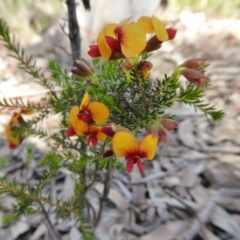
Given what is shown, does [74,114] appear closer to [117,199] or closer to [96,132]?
[96,132]

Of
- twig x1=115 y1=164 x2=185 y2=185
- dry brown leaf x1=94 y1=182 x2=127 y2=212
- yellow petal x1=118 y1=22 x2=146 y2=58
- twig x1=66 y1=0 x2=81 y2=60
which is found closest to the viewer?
yellow petal x1=118 y1=22 x2=146 y2=58

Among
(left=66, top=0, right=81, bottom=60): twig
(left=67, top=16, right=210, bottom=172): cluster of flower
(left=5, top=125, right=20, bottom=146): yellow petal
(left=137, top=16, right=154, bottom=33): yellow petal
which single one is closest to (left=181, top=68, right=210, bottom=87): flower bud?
(left=67, top=16, right=210, bottom=172): cluster of flower

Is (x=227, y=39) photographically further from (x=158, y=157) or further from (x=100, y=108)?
(x=100, y=108)

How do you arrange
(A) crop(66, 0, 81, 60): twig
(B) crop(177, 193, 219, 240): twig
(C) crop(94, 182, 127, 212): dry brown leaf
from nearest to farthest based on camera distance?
(A) crop(66, 0, 81, 60): twig < (B) crop(177, 193, 219, 240): twig < (C) crop(94, 182, 127, 212): dry brown leaf

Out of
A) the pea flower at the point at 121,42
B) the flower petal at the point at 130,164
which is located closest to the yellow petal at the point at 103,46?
the pea flower at the point at 121,42

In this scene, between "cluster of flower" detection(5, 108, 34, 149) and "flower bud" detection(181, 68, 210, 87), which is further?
"cluster of flower" detection(5, 108, 34, 149)

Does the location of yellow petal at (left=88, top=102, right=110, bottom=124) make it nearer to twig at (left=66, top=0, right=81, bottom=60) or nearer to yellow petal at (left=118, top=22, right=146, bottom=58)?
yellow petal at (left=118, top=22, right=146, bottom=58)

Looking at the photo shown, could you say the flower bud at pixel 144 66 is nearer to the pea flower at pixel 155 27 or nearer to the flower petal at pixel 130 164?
the pea flower at pixel 155 27
